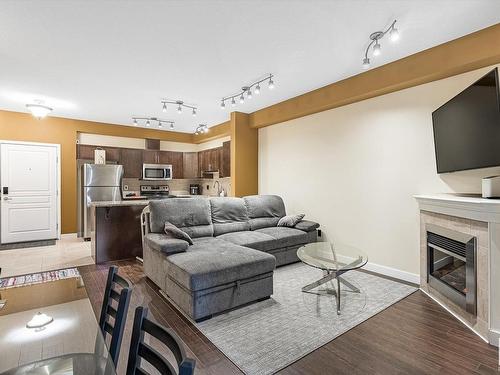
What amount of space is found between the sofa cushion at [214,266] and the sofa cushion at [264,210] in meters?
1.59

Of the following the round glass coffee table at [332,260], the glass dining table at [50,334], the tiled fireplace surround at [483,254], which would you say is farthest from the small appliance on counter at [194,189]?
the tiled fireplace surround at [483,254]

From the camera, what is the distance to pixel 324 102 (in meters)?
4.34

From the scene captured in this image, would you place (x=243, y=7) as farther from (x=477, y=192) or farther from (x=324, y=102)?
(x=477, y=192)

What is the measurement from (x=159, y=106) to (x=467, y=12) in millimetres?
4786

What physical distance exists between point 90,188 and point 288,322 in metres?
5.43

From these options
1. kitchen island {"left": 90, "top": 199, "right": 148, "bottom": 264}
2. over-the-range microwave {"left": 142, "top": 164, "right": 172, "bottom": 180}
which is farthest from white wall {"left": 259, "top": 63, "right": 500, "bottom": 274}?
over-the-range microwave {"left": 142, "top": 164, "right": 172, "bottom": 180}

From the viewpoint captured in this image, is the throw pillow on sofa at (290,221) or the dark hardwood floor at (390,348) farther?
the throw pillow on sofa at (290,221)

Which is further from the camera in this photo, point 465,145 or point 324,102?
point 324,102

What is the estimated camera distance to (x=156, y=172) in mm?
7293

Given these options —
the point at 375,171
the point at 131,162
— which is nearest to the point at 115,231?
the point at 131,162

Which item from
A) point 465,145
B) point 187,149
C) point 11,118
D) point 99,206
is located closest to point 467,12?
point 465,145

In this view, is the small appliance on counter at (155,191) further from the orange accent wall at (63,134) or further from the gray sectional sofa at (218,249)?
the gray sectional sofa at (218,249)

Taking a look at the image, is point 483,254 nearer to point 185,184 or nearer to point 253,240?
point 253,240

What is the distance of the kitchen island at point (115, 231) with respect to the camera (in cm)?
442
